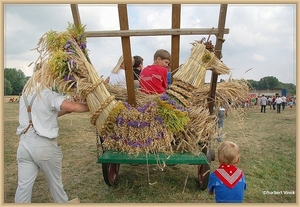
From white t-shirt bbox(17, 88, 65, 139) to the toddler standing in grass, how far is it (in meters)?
1.44

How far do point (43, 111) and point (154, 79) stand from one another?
1240mm

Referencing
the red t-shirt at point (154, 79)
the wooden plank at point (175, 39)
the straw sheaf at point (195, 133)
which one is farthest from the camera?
the red t-shirt at point (154, 79)

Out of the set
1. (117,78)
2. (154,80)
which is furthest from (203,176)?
(117,78)

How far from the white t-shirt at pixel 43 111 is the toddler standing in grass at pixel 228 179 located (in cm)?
144

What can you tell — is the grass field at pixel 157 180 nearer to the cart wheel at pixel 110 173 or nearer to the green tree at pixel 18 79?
the cart wheel at pixel 110 173

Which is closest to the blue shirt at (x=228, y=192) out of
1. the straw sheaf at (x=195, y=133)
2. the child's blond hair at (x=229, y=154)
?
the child's blond hair at (x=229, y=154)

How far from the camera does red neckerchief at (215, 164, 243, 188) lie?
88.1 inches

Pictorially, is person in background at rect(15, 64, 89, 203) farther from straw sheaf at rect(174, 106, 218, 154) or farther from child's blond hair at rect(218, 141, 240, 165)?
child's blond hair at rect(218, 141, 240, 165)

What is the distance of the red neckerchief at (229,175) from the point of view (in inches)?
88.1

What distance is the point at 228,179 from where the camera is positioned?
2246mm

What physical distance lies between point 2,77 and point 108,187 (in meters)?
1.87

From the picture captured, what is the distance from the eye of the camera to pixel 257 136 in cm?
771

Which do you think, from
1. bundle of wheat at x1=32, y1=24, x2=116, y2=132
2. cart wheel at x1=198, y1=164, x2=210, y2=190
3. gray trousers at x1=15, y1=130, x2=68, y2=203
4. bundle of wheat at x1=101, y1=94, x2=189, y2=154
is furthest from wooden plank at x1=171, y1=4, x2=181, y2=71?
gray trousers at x1=15, y1=130, x2=68, y2=203

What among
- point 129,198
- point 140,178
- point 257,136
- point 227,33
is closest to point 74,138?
point 140,178
